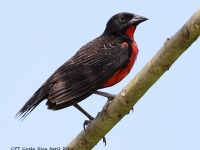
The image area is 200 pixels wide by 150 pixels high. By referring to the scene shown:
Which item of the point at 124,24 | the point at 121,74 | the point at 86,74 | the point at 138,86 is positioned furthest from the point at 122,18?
the point at 138,86

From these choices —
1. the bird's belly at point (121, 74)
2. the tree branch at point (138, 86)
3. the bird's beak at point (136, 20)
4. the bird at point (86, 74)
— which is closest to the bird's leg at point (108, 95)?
the bird at point (86, 74)

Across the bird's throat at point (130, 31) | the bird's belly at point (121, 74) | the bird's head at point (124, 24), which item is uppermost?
the bird's head at point (124, 24)

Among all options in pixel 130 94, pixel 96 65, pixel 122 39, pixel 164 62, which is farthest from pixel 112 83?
pixel 164 62

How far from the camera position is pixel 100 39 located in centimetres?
672

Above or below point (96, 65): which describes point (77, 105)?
below

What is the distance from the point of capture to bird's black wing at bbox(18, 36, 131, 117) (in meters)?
5.79

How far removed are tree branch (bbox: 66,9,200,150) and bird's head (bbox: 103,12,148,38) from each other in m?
1.85

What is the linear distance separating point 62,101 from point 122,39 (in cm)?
142

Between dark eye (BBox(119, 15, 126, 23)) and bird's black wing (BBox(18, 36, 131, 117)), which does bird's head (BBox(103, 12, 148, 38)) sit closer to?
dark eye (BBox(119, 15, 126, 23))

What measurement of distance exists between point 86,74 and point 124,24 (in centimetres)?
132

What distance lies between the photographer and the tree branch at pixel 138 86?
423 cm

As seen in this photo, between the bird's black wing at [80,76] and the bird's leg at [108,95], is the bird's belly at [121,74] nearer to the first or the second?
the bird's black wing at [80,76]

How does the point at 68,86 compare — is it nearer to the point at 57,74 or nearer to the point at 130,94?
the point at 57,74

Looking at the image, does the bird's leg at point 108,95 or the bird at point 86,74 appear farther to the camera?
the bird at point 86,74
